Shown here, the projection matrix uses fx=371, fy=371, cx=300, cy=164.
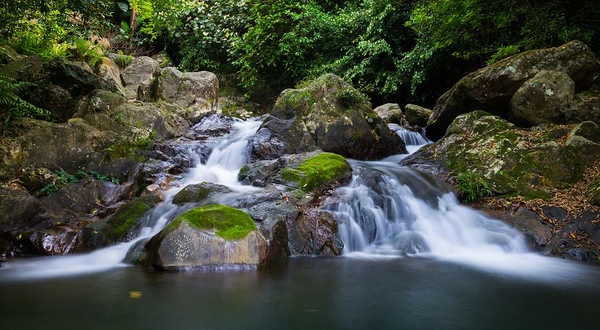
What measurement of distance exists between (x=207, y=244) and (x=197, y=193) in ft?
7.05

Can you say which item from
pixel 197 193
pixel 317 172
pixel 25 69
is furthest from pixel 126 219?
pixel 25 69

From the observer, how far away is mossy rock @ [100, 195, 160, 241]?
5676 mm

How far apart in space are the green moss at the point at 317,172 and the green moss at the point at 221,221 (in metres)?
2.03

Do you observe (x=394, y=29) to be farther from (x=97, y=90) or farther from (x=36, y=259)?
(x=36, y=259)

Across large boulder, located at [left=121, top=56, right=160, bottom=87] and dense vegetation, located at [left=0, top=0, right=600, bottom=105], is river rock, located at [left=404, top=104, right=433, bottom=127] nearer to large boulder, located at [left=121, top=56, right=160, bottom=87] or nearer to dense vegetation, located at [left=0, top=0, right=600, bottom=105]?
dense vegetation, located at [left=0, top=0, right=600, bottom=105]

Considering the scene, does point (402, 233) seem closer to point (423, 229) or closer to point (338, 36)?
point (423, 229)

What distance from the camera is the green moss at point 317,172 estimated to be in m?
6.77

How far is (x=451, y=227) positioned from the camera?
20.8ft

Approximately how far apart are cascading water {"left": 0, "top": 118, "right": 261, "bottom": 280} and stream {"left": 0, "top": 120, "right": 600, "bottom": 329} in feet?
0.10

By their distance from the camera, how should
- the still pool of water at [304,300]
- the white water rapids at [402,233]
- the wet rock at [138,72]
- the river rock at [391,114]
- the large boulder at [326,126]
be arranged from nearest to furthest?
the still pool of water at [304,300]
the white water rapids at [402,233]
the large boulder at [326,126]
the river rock at [391,114]
the wet rock at [138,72]

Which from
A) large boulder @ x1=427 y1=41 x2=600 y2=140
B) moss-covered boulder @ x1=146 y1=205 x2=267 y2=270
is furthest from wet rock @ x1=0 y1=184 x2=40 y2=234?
large boulder @ x1=427 y1=41 x2=600 y2=140

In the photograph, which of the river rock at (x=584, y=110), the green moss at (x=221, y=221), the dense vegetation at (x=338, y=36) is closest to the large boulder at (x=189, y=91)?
the dense vegetation at (x=338, y=36)

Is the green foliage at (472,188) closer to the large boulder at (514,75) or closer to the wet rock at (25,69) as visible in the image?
the large boulder at (514,75)

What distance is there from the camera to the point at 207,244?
447cm
